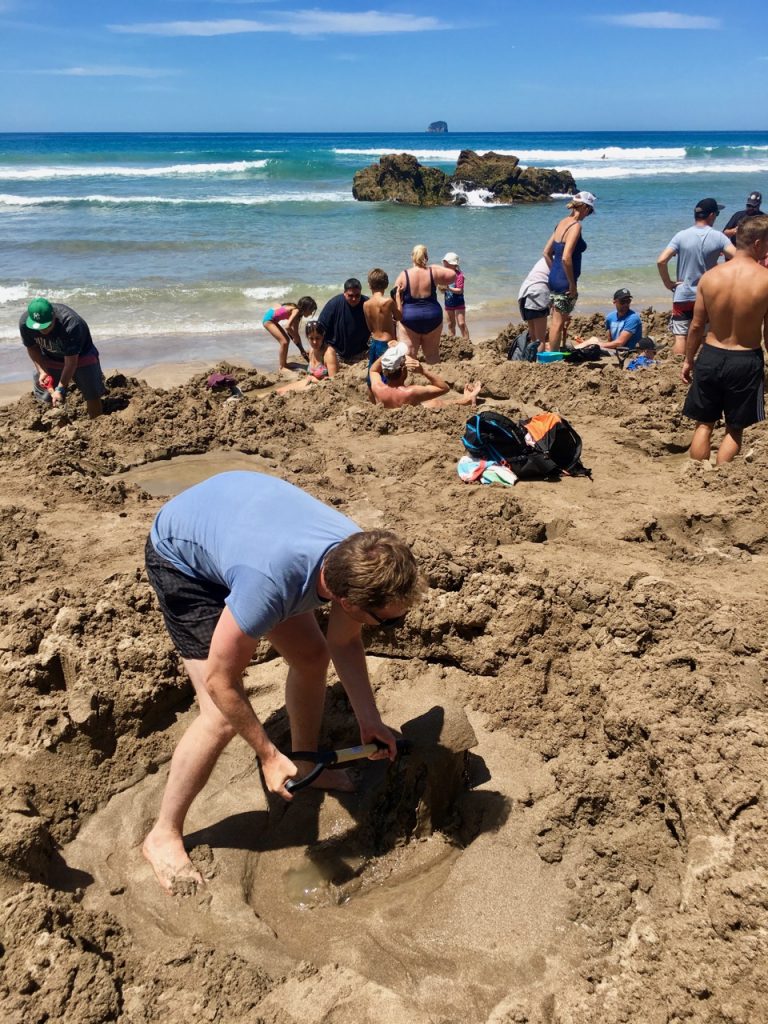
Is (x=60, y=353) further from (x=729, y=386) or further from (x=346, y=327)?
(x=729, y=386)

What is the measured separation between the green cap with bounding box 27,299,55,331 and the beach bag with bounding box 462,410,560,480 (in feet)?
12.0

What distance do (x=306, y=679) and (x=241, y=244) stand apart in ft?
58.2

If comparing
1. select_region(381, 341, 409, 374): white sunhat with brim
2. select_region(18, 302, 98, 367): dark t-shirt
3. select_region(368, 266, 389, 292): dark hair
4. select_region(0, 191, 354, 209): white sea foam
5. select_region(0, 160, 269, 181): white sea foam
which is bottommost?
select_region(381, 341, 409, 374): white sunhat with brim

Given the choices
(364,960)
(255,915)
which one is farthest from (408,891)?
(255,915)

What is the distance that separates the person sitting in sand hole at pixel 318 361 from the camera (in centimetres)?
814

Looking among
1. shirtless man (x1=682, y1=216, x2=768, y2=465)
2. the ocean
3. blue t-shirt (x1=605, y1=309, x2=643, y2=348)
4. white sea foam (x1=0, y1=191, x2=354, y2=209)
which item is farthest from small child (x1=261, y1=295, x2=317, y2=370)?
white sea foam (x1=0, y1=191, x2=354, y2=209)

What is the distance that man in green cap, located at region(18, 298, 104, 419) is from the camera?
6562mm

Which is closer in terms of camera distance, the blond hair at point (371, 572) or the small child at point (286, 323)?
the blond hair at point (371, 572)

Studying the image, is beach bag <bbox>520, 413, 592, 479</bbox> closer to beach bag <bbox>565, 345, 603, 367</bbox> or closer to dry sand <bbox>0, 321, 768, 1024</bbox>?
dry sand <bbox>0, 321, 768, 1024</bbox>

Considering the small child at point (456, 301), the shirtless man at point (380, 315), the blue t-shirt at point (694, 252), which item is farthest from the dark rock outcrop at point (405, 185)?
the blue t-shirt at point (694, 252)

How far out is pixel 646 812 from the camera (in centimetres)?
269

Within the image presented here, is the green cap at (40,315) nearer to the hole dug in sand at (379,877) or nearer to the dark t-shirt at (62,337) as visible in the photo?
the dark t-shirt at (62,337)

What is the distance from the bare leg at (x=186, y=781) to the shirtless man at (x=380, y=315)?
16.9 feet

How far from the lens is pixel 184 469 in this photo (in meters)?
6.06
